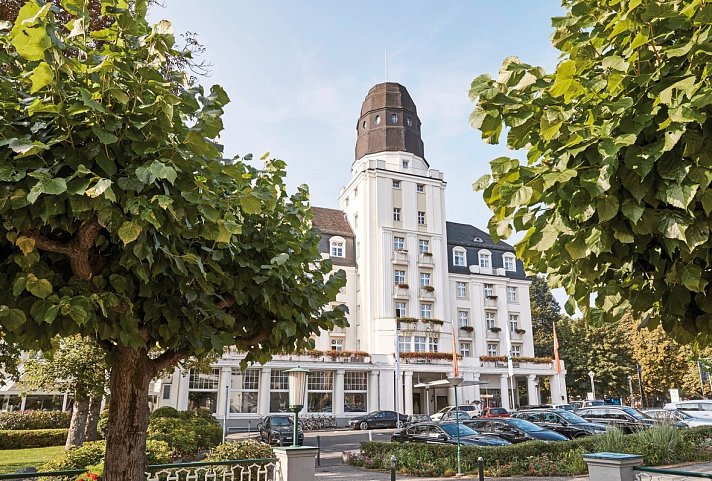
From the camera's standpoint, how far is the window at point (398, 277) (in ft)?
152

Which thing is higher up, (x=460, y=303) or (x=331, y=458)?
(x=460, y=303)

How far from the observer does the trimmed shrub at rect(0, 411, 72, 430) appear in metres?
29.6

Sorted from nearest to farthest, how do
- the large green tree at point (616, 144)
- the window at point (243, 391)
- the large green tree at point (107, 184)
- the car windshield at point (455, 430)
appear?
the large green tree at point (616, 144)
the large green tree at point (107, 184)
the car windshield at point (455, 430)
the window at point (243, 391)

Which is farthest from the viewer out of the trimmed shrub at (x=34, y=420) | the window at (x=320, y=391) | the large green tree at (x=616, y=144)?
the window at (x=320, y=391)

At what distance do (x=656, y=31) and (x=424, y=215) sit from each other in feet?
152

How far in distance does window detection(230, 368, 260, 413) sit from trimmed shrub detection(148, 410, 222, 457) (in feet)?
61.6

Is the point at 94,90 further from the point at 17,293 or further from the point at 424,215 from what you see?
the point at 424,215

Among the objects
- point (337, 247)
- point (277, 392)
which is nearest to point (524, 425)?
point (277, 392)

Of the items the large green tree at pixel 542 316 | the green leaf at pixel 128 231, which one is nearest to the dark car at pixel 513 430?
the green leaf at pixel 128 231

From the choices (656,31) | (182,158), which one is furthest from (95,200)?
(656,31)

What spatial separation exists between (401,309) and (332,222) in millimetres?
11098

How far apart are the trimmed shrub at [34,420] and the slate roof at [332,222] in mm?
24985

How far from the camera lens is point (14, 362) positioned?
1566cm

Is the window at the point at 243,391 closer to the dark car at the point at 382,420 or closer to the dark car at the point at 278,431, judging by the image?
the dark car at the point at 382,420
